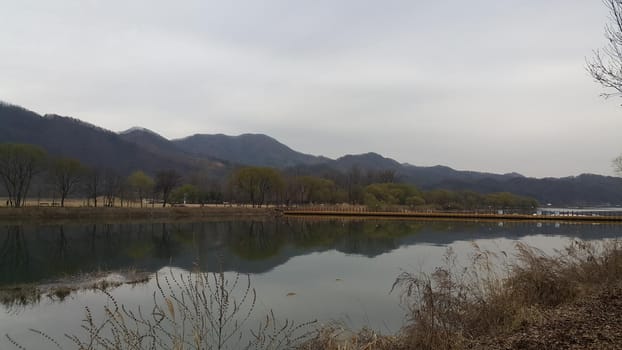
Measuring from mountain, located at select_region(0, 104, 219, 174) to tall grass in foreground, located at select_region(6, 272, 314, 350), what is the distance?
122 m

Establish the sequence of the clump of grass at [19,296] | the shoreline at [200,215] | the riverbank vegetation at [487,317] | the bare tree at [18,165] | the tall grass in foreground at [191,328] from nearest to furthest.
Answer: the tall grass in foreground at [191,328] < the riverbank vegetation at [487,317] < the clump of grass at [19,296] < the shoreline at [200,215] < the bare tree at [18,165]

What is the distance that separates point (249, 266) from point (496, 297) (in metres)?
14.3

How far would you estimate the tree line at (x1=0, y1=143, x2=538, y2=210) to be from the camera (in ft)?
193

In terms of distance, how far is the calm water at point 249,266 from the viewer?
37.1ft

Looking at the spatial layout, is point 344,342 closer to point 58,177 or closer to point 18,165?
point 18,165

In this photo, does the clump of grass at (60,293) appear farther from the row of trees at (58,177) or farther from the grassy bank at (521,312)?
the row of trees at (58,177)

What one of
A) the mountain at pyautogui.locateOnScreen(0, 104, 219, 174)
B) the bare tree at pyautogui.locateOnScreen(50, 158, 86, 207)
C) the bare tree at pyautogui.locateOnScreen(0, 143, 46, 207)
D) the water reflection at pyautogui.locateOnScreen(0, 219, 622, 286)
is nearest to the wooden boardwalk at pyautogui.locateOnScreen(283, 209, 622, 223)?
the water reflection at pyautogui.locateOnScreen(0, 219, 622, 286)

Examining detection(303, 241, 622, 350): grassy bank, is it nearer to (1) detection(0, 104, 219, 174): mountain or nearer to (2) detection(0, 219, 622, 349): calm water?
(2) detection(0, 219, 622, 349): calm water

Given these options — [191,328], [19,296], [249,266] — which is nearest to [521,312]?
[191,328]

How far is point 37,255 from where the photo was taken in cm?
2391

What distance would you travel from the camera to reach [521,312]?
292 inches

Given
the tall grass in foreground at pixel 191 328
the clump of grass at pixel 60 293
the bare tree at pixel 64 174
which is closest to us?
the tall grass in foreground at pixel 191 328

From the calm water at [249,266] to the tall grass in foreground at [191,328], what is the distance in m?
0.50

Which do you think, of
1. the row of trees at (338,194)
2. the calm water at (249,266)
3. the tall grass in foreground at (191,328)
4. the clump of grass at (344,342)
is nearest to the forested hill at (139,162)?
the row of trees at (338,194)
